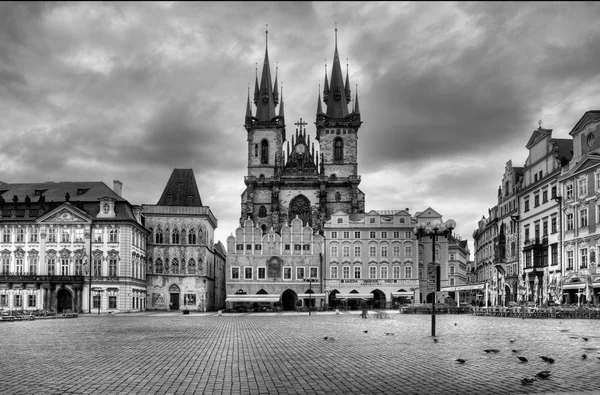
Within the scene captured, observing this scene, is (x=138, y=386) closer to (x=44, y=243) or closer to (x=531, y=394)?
(x=531, y=394)

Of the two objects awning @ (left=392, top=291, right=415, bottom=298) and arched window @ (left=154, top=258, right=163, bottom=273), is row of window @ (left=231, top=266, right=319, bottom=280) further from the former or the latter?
awning @ (left=392, top=291, right=415, bottom=298)

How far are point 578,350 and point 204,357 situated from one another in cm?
1061

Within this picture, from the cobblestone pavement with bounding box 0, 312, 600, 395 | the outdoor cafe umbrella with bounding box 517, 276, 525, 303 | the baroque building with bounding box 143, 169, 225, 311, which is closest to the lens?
the cobblestone pavement with bounding box 0, 312, 600, 395

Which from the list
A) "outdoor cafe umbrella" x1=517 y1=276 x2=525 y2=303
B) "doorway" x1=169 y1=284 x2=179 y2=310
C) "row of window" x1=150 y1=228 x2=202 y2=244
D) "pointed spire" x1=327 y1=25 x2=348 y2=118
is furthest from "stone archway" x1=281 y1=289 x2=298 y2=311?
"pointed spire" x1=327 y1=25 x2=348 y2=118

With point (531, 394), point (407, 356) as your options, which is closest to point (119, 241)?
point (407, 356)

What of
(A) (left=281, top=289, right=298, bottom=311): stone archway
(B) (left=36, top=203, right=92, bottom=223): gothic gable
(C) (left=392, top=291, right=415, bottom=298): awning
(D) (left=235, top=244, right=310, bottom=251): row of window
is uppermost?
(B) (left=36, top=203, right=92, bottom=223): gothic gable

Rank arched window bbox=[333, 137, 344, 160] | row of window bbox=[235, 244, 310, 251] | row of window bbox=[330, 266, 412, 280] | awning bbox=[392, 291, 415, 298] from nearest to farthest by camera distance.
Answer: awning bbox=[392, 291, 415, 298], row of window bbox=[235, 244, 310, 251], row of window bbox=[330, 266, 412, 280], arched window bbox=[333, 137, 344, 160]

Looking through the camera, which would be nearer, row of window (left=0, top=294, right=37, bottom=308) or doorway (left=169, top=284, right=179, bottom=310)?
row of window (left=0, top=294, right=37, bottom=308)

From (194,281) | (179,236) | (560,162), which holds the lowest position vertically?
(194,281)

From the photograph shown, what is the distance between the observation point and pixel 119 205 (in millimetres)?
82000

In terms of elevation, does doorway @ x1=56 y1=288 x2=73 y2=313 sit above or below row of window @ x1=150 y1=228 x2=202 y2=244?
below

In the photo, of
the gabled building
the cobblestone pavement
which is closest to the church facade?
the gabled building

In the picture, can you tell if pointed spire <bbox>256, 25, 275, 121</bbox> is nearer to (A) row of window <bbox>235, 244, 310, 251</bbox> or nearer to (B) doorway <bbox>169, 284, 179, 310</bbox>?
(A) row of window <bbox>235, 244, 310, 251</bbox>

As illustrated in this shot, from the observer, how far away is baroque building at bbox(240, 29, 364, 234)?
10981cm
